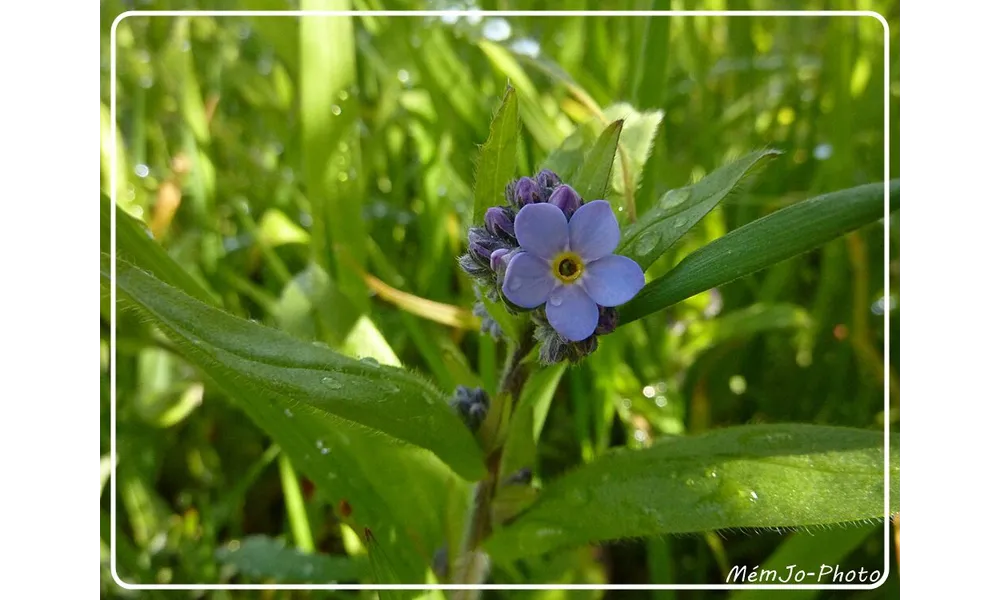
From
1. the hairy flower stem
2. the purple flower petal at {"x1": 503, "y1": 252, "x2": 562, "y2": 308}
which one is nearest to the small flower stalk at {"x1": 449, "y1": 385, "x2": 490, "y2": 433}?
the hairy flower stem

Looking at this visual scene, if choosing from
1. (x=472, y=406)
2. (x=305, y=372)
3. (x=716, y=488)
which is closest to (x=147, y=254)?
(x=305, y=372)

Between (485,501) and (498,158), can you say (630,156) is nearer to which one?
(498,158)

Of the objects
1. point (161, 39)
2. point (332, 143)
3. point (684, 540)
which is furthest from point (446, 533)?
point (161, 39)

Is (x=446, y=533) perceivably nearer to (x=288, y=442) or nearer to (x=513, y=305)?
(x=288, y=442)

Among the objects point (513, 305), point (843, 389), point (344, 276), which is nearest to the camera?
point (513, 305)

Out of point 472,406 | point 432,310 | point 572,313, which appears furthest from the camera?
point 432,310

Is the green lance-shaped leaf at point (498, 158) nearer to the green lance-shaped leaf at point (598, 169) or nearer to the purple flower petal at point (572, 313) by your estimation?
the green lance-shaped leaf at point (598, 169)

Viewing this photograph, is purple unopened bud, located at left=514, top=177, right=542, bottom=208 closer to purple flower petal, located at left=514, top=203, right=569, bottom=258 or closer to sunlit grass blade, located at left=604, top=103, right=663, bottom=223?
purple flower petal, located at left=514, top=203, right=569, bottom=258
